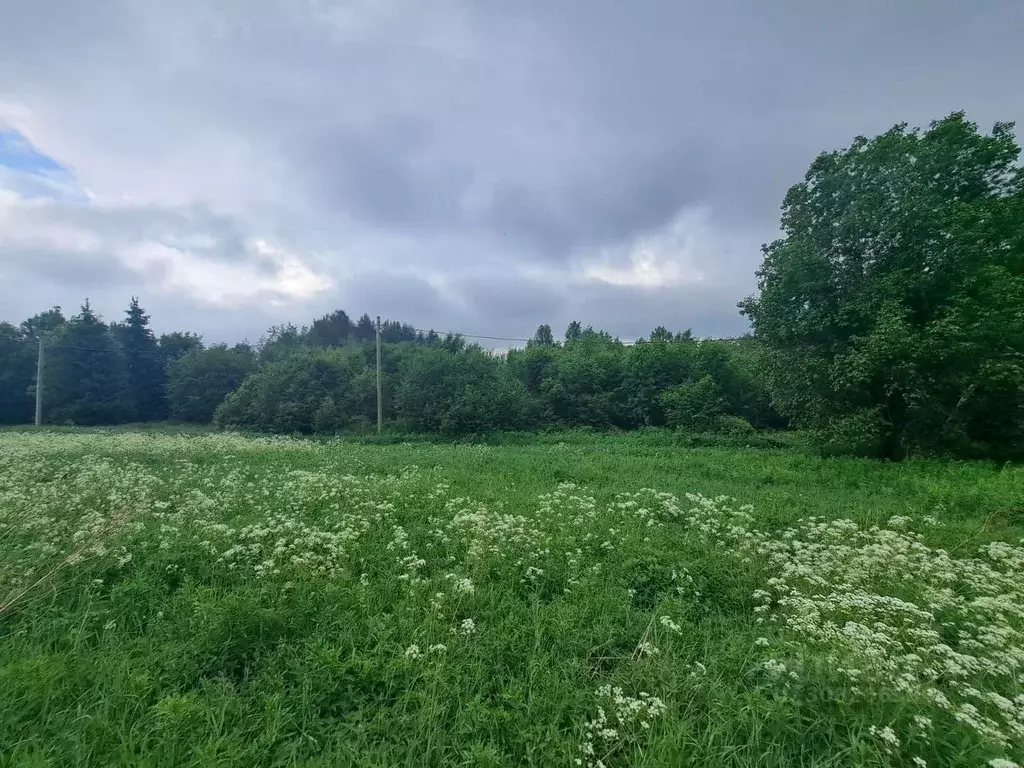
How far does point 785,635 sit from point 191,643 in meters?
4.70

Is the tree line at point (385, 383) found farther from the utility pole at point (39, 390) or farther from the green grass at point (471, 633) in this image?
the green grass at point (471, 633)

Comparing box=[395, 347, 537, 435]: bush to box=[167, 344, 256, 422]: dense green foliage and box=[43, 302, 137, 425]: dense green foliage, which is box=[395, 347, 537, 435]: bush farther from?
box=[43, 302, 137, 425]: dense green foliage

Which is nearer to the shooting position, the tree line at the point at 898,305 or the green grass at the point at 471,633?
the green grass at the point at 471,633

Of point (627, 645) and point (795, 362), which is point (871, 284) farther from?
point (627, 645)

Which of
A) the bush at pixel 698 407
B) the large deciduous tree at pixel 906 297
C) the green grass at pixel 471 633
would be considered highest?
the large deciduous tree at pixel 906 297

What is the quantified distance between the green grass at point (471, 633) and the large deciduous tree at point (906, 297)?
27.1ft

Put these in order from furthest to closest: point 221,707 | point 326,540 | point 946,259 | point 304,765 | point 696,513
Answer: point 946,259 → point 696,513 → point 326,540 → point 221,707 → point 304,765

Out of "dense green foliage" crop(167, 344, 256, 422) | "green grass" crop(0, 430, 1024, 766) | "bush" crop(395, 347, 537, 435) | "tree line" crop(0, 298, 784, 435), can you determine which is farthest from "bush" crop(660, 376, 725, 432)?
"dense green foliage" crop(167, 344, 256, 422)

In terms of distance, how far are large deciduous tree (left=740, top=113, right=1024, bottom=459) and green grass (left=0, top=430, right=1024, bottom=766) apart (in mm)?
8260

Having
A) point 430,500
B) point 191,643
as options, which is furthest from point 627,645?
point 430,500

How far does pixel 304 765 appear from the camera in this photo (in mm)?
2803

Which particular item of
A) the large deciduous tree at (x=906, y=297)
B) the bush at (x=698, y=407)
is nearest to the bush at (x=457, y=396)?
Result: the bush at (x=698, y=407)

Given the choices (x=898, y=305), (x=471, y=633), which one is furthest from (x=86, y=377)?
(x=898, y=305)

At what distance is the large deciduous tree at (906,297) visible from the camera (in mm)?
14016
